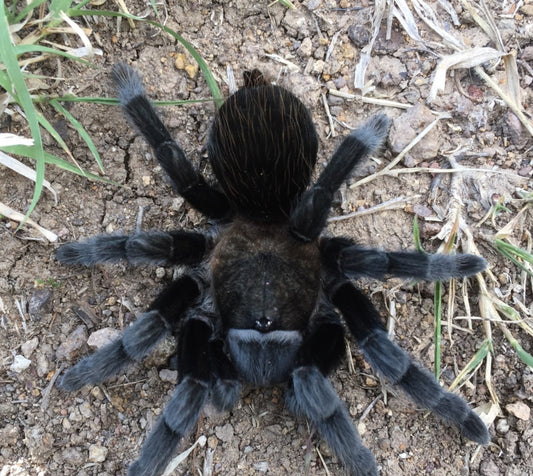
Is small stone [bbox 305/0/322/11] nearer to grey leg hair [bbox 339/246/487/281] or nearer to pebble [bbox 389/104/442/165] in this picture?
pebble [bbox 389/104/442/165]

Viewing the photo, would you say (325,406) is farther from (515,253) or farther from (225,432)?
(515,253)

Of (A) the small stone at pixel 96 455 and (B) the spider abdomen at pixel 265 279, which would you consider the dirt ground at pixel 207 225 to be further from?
(B) the spider abdomen at pixel 265 279

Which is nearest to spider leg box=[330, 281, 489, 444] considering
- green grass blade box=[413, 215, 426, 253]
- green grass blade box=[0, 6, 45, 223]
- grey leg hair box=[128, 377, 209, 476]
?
green grass blade box=[413, 215, 426, 253]

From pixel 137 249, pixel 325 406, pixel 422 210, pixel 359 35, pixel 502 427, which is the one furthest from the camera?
pixel 359 35

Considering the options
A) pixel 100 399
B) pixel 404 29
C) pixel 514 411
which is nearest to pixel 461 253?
pixel 514 411

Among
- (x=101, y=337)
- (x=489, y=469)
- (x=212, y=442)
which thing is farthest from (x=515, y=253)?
(x=101, y=337)
